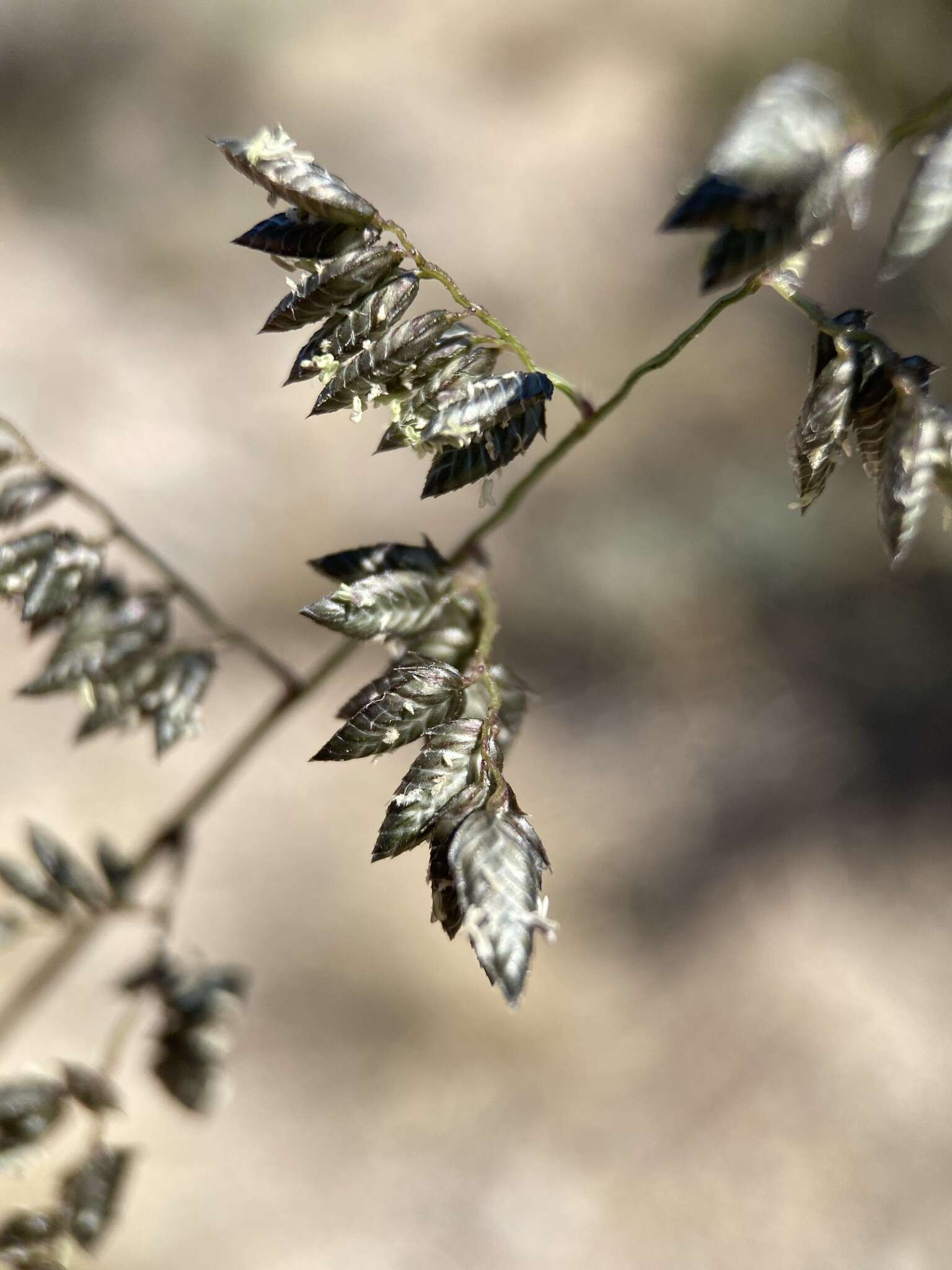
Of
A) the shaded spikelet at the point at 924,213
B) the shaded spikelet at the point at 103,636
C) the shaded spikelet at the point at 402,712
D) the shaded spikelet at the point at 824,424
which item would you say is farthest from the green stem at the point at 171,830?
the shaded spikelet at the point at 924,213

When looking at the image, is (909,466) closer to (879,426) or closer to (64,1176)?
(879,426)

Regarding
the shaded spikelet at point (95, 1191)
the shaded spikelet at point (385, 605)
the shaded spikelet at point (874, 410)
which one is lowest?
the shaded spikelet at point (95, 1191)

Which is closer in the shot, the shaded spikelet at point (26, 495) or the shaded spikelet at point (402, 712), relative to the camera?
the shaded spikelet at point (402, 712)

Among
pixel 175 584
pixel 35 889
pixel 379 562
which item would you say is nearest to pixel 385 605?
pixel 379 562

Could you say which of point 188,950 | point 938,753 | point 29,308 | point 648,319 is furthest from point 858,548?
point 29,308

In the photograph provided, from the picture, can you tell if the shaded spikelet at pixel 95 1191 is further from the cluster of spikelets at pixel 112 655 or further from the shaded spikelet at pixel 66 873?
the cluster of spikelets at pixel 112 655

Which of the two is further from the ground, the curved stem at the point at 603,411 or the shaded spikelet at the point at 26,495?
the curved stem at the point at 603,411
